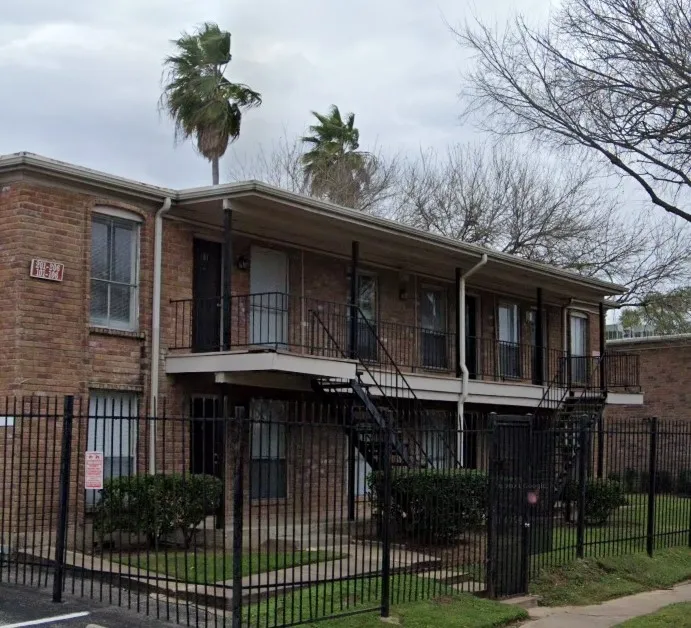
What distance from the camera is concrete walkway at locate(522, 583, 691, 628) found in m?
10.5

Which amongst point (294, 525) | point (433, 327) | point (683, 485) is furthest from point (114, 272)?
point (683, 485)

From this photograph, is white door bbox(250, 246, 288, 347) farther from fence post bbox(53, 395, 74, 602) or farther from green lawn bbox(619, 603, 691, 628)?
green lawn bbox(619, 603, 691, 628)

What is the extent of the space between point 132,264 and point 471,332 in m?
9.60

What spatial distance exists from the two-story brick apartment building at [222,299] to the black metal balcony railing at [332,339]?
0.04 m

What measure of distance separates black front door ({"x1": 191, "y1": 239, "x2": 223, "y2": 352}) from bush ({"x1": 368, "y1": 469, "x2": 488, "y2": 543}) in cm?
A: 521

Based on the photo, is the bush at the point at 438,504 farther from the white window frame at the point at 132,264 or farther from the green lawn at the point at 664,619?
the white window frame at the point at 132,264

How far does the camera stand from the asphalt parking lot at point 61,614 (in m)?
8.78

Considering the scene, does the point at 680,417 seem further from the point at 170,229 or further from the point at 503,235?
the point at 170,229

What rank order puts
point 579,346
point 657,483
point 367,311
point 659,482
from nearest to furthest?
point 657,483, point 659,482, point 367,311, point 579,346

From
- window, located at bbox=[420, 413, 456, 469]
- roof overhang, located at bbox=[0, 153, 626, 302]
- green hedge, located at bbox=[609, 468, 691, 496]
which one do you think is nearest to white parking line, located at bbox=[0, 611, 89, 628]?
window, located at bbox=[420, 413, 456, 469]

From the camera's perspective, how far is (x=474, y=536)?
11.3m

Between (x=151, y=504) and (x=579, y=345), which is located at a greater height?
(x=579, y=345)

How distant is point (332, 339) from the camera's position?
16.0 m

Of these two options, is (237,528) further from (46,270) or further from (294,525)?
(46,270)
